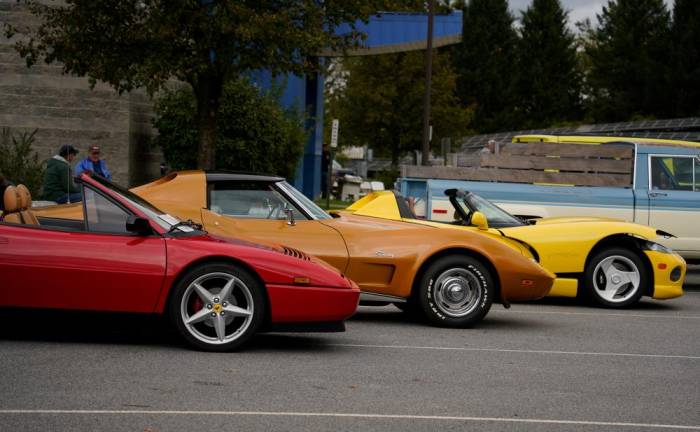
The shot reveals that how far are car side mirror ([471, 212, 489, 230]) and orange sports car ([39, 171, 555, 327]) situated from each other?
1.58 meters

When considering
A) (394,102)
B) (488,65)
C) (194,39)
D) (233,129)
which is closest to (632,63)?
(488,65)

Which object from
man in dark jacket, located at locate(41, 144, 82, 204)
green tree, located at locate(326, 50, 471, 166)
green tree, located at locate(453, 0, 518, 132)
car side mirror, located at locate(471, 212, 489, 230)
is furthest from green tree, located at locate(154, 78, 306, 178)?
green tree, located at locate(453, 0, 518, 132)

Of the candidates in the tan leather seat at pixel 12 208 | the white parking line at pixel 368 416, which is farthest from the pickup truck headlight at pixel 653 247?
the tan leather seat at pixel 12 208

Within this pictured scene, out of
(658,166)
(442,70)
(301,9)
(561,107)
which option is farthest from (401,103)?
(658,166)

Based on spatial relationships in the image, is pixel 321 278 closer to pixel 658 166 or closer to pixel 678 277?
pixel 678 277

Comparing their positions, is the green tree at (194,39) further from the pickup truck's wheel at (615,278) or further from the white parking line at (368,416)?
the white parking line at (368,416)

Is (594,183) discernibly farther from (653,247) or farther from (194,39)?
(194,39)

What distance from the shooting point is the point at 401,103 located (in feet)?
194

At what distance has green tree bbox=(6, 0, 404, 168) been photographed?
1845cm

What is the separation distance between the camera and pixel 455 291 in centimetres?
987

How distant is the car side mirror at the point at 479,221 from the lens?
11.6 metres

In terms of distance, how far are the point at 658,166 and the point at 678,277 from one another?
3231mm

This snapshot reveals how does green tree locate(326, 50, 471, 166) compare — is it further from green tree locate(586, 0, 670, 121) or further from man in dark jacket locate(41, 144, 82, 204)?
man in dark jacket locate(41, 144, 82, 204)

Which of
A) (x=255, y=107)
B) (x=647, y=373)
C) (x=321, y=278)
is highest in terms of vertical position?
(x=255, y=107)
